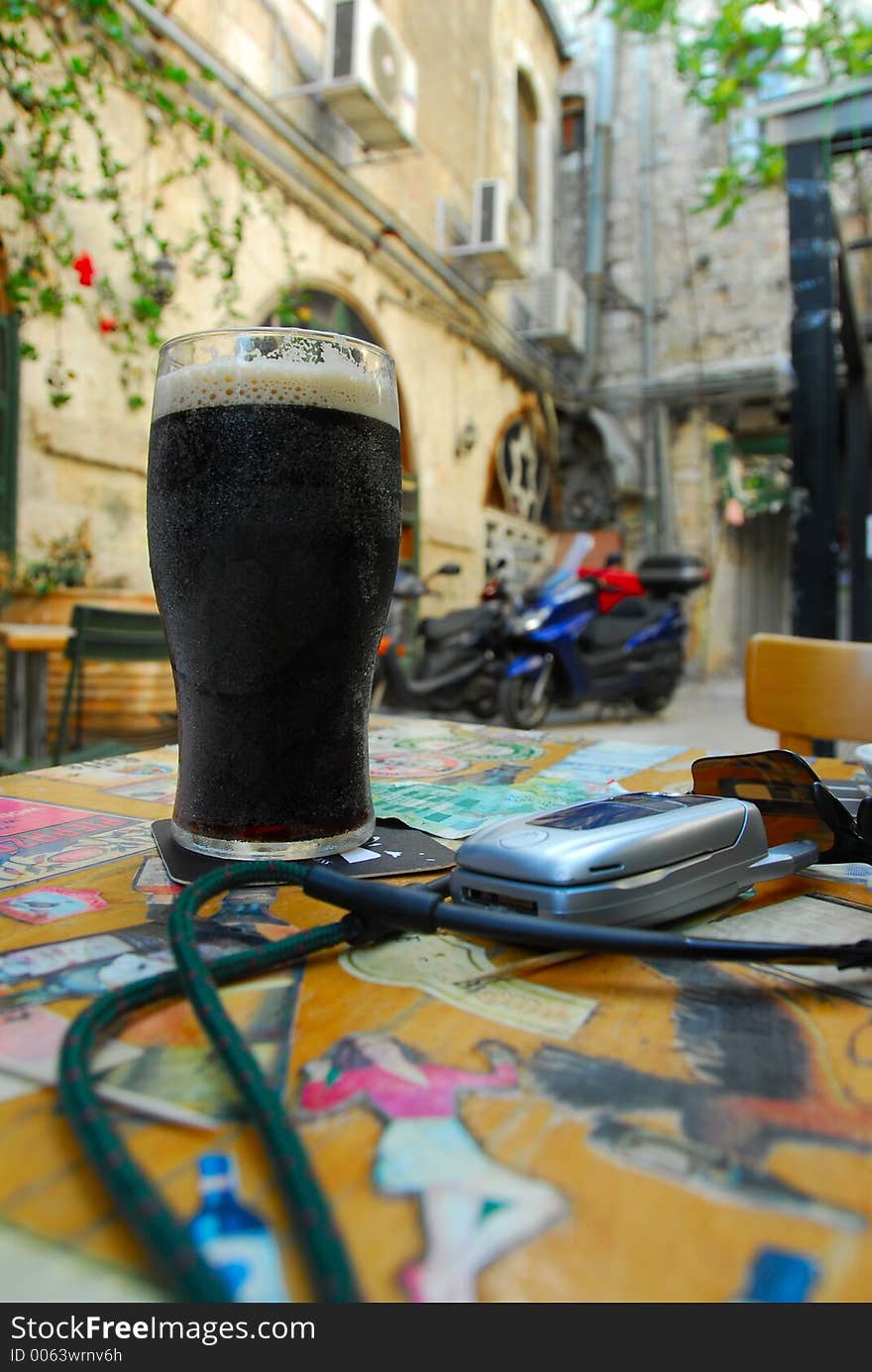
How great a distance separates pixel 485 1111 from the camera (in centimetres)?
29

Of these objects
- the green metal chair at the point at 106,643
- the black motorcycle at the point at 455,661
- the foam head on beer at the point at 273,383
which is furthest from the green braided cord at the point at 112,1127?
the black motorcycle at the point at 455,661

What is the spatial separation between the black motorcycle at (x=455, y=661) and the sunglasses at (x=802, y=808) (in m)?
4.26

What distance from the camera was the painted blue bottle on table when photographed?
0.69 ft

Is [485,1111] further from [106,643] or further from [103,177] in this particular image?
[103,177]

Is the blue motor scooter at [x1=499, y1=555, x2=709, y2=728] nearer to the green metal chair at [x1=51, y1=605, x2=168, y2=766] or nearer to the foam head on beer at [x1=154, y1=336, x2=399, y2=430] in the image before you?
the green metal chair at [x1=51, y1=605, x2=168, y2=766]

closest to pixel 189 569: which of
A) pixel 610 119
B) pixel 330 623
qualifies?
pixel 330 623

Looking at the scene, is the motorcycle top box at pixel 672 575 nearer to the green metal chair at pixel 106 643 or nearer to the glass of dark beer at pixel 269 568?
the green metal chair at pixel 106 643

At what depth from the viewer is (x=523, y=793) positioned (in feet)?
2.57

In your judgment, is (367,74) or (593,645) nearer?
(367,74)

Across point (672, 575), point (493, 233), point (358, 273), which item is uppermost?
point (493, 233)

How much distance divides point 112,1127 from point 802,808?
0.47m

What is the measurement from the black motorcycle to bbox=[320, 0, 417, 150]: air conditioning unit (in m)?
2.92

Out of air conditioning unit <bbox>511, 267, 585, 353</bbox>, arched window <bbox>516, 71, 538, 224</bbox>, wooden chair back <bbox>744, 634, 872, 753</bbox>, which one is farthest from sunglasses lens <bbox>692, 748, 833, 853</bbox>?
arched window <bbox>516, 71, 538, 224</bbox>

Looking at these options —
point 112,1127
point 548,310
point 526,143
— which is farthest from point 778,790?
point 526,143
